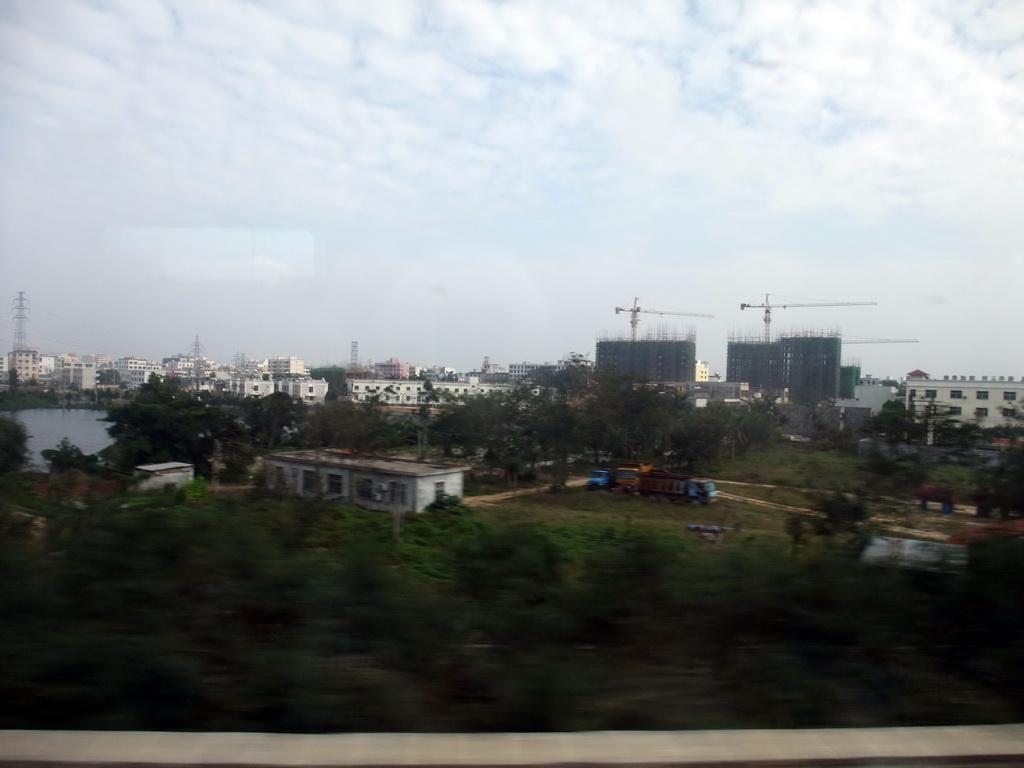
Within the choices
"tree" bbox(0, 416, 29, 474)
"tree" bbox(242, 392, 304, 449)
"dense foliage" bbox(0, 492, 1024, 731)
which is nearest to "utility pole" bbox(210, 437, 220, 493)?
"tree" bbox(242, 392, 304, 449)

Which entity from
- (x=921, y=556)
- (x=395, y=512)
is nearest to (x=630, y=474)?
(x=395, y=512)

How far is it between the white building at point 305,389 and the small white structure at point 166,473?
249cm

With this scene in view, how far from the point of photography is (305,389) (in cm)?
1473

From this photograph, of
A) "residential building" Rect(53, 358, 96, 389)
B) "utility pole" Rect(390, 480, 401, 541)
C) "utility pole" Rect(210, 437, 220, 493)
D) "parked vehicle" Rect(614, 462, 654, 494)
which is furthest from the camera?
"residential building" Rect(53, 358, 96, 389)

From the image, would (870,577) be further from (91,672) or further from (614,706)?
(91,672)

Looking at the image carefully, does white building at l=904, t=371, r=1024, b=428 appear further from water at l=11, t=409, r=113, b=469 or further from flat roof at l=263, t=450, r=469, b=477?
water at l=11, t=409, r=113, b=469

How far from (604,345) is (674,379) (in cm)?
217

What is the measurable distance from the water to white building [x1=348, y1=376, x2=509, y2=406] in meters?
4.08

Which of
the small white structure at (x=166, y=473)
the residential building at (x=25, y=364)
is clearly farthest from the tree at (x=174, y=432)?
the residential building at (x=25, y=364)

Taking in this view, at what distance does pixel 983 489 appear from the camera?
19.2ft

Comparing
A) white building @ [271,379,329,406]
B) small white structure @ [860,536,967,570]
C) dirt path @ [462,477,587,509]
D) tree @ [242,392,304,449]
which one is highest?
white building @ [271,379,329,406]

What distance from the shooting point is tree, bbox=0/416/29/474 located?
768cm

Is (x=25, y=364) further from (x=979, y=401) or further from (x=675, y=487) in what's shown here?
(x=979, y=401)

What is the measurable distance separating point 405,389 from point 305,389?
6.93 ft
